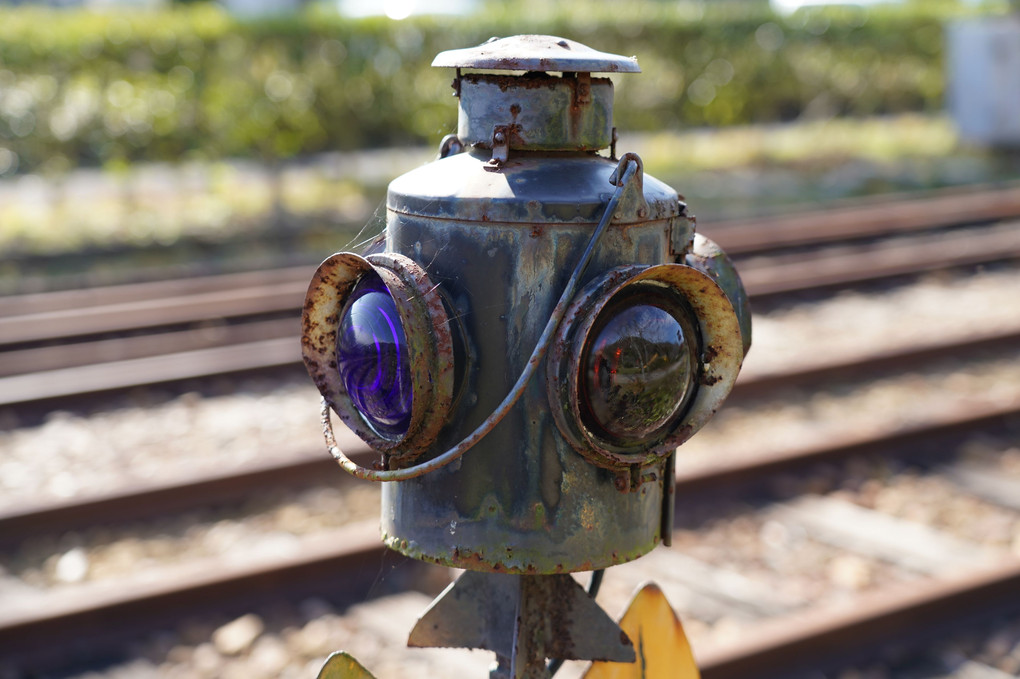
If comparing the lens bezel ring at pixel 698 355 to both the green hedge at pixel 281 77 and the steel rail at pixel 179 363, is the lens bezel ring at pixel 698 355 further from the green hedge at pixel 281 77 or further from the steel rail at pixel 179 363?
the green hedge at pixel 281 77

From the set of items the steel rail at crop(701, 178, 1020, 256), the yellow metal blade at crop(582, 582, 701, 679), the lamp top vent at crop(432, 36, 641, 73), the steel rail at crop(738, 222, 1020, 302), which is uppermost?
the lamp top vent at crop(432, 36, 641, 73)

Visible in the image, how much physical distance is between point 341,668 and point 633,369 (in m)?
0.62

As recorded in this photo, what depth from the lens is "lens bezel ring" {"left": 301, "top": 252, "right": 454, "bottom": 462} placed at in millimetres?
1498

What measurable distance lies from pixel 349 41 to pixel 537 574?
1284cm

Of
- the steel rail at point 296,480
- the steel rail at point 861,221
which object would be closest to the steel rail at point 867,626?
the steel rail at point 296,480

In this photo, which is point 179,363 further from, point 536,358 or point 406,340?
point 536,358

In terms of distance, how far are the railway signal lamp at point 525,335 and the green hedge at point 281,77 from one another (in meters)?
9.96

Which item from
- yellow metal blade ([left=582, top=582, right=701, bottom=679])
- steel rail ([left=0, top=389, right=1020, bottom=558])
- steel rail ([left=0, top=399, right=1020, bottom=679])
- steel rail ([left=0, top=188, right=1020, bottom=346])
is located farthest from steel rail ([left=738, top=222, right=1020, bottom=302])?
yellow metal blade ([left=582, top=582, right=701, bottom=679])

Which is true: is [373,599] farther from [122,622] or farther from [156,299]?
[156,299]

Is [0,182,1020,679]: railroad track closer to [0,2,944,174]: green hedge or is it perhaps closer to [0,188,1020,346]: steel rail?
[0,188,1020,346]: steel rail

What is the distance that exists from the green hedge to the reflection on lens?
10.1 meters

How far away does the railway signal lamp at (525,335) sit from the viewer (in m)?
1.51

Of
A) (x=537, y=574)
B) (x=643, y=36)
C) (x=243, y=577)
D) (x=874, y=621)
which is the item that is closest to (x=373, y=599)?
(x=243, y=577)

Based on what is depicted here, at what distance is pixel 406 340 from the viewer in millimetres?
1504
